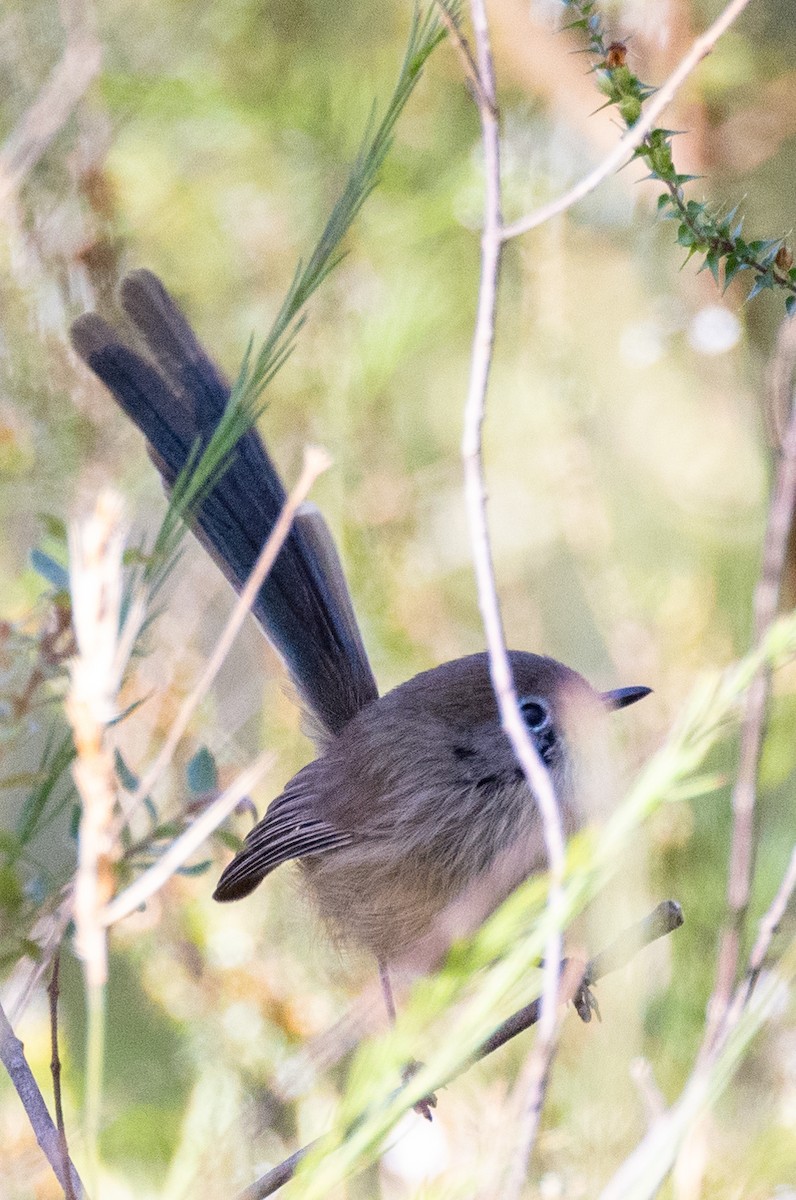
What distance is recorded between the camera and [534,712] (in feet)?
5.42

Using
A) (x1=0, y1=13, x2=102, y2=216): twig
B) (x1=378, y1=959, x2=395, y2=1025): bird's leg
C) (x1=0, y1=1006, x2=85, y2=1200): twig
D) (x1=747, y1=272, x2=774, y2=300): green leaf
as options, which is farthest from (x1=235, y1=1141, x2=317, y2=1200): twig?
(x1=0, y1=13, x2=102, y2=216): twig

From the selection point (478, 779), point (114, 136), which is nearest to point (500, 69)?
point (114, 136)

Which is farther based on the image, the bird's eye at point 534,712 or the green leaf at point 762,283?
the bird's eye at point 534,712

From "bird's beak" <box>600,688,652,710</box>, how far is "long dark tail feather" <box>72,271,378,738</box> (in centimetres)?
52

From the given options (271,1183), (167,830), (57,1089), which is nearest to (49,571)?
(167,830)

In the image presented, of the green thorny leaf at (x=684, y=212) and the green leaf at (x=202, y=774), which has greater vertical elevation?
the green thorny leaf at (x=684, y=212)

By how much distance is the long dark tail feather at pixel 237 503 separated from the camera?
1336mm

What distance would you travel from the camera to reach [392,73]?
2.47 metres

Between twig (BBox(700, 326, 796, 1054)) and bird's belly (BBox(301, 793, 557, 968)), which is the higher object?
bird's belly (BBox(301, 793, 557, 968))

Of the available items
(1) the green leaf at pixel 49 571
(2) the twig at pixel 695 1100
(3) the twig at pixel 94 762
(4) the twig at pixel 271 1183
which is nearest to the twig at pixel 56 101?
(1) the green leaf at pixel 49 571

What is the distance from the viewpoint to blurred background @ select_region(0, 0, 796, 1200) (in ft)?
6.64

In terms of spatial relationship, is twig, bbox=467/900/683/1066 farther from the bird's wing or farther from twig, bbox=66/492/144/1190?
the bird's wing

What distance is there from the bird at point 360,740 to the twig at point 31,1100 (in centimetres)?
72

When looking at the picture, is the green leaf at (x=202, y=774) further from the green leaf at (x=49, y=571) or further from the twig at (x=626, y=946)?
the twig at (x=626, y=946)
